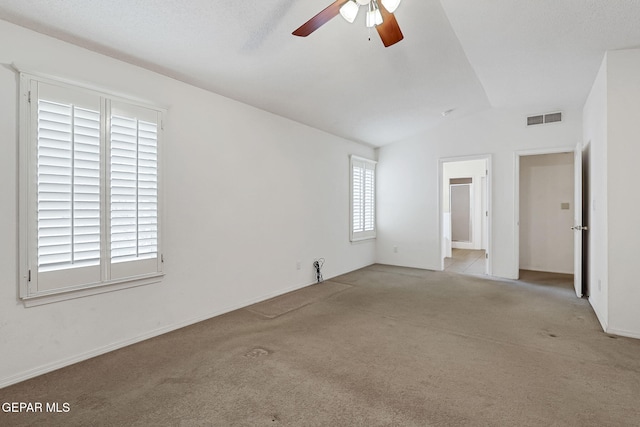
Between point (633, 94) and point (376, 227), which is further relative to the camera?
point (376, 227)

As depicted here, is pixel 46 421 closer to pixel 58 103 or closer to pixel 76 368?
pixel 76 368

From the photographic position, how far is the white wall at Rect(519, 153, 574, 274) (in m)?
5.61

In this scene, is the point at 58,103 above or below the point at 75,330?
above

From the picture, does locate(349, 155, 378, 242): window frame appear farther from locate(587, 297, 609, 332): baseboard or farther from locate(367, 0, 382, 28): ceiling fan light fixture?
locate(367, 0, 382, 28): ceiling fan light fixture

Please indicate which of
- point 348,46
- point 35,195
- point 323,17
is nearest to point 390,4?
point 323,17

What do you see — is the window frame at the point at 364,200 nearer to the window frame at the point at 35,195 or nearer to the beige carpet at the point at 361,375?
the beige carpet at the point at 361,375

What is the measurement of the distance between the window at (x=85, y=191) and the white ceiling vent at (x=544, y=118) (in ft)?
17.7

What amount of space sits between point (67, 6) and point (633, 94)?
4693mm

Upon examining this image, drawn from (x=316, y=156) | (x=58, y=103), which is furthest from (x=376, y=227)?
(x=58, y=103)

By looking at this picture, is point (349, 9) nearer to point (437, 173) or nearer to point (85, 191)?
point (85, 191)

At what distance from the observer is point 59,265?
2377 mm

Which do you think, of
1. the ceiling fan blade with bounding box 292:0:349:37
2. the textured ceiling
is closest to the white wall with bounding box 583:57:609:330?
the textured ceiling

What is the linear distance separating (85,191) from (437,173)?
5313mm

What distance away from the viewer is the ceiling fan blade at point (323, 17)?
1801 mm
